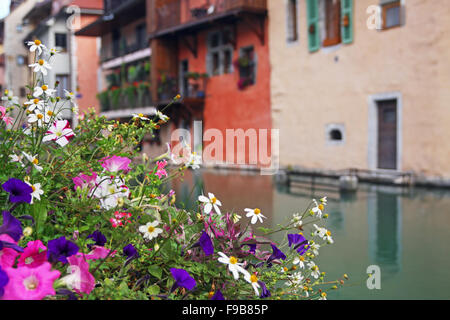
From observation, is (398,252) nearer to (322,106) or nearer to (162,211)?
(162,211)

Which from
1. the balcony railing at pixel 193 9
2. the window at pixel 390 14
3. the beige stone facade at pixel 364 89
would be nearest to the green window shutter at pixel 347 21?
the beige stone facade at pixel 364 89

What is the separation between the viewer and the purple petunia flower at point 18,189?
1.26 m

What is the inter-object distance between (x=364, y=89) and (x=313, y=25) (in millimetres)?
2624

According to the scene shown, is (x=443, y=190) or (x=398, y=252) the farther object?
(x=443, y=190)

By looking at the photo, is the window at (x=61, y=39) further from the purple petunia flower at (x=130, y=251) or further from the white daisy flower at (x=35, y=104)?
the purple petunia flower at (x=130, y=251)

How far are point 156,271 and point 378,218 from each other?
7071 millimetres

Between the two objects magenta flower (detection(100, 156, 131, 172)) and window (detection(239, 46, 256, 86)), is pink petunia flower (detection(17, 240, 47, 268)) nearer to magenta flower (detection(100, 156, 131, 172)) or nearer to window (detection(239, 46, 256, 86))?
magenta flower (detection(100, 156, 131, 172))

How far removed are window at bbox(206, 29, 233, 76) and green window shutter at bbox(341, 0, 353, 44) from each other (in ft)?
16.9

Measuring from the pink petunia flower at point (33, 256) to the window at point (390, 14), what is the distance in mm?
12690

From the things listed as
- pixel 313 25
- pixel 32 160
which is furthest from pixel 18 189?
pixel 313 25

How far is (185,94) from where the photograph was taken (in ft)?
68.4

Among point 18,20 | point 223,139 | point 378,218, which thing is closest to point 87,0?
point 18,20

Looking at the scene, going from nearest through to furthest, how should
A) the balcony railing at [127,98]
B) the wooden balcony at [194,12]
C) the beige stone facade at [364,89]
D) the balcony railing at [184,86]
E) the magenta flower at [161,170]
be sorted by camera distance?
the magenta flower at [161,170] < the beige stone facade at [364,89] < the wooden balcony at [194,12] < the balcony railing at [184,86] < the balcony railing at [127,98]

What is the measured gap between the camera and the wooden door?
13211 millimetres
